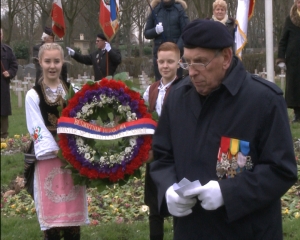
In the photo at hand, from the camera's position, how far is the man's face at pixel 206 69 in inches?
109

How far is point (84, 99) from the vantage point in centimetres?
441

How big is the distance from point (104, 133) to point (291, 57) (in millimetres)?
6602

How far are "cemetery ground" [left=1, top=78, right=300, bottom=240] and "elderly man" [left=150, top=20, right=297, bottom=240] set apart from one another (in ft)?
6.96

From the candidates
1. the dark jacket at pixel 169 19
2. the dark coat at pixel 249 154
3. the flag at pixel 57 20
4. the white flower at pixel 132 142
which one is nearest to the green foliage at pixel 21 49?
the flag at pixel 57 20

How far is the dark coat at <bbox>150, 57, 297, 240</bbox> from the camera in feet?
8.74

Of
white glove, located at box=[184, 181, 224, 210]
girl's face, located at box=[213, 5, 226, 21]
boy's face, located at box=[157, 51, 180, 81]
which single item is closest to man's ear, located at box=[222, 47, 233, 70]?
white glove, located at box=[184, 181, 224, 210]

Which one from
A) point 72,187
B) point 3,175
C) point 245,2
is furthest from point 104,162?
point 245,2

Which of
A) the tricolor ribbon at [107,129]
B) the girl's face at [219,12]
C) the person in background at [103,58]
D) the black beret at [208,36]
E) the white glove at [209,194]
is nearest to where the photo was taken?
the white glove at [209,194]

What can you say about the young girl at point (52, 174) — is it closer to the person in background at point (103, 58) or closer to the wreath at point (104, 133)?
the wreath at point (104, 133)

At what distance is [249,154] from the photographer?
2746 millimetres

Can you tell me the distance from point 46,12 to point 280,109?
1030 inches

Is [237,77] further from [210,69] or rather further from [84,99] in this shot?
[84,99]

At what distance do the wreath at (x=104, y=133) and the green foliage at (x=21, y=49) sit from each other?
3877 centimetres

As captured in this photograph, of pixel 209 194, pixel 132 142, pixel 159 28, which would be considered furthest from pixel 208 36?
pixel 159 28
